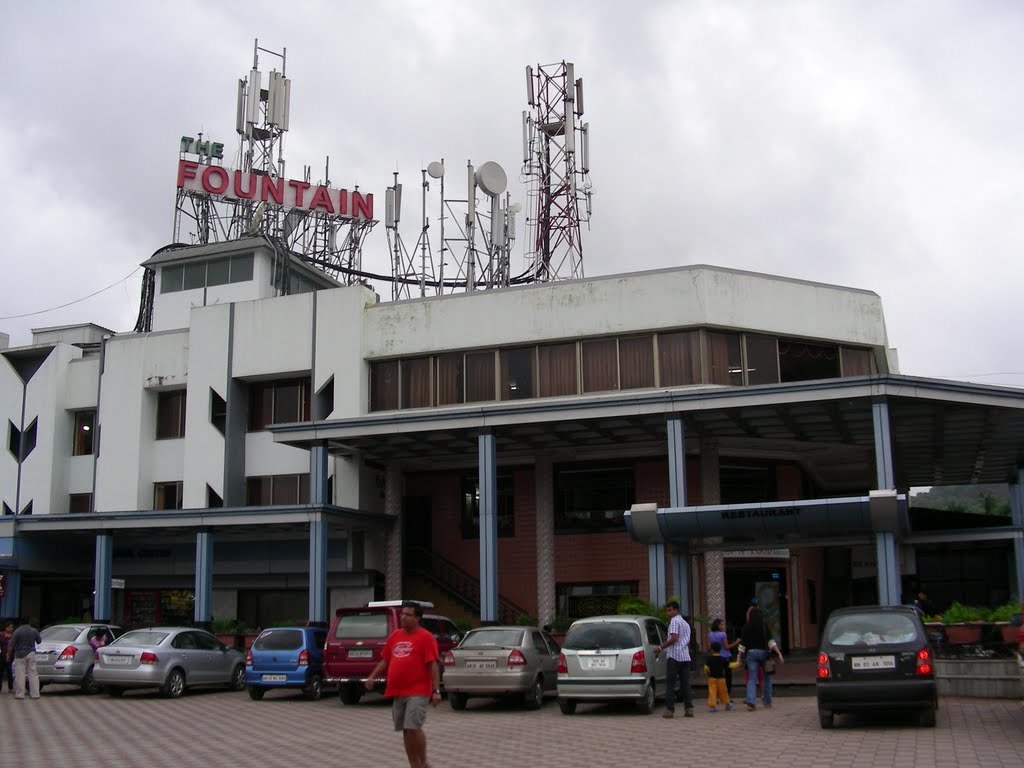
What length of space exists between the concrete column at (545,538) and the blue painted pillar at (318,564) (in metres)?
5.83

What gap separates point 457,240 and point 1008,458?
2014 centimetres

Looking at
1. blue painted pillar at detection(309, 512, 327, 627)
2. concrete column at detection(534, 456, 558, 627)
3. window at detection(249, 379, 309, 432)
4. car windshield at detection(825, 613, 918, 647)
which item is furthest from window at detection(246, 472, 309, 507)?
car windshield at detection(825, 613, 918, 647)

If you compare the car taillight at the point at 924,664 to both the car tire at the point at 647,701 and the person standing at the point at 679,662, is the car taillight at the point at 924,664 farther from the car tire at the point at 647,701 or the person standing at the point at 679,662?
the car tire at the point at 647,701

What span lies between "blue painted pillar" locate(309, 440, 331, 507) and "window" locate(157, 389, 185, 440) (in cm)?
790

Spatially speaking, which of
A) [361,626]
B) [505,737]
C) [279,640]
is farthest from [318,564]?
[505,737]

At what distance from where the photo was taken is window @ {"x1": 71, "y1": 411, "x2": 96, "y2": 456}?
35.5m

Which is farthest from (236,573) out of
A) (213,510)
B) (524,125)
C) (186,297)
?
(524,125)

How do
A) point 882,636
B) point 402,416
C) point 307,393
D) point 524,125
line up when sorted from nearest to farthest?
point 882,636 → point 402,416 → point 307,393 → point 524,125

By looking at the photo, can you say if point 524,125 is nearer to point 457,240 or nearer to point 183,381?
point 457,240

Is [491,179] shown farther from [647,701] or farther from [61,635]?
[647,701]

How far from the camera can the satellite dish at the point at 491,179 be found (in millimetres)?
36719

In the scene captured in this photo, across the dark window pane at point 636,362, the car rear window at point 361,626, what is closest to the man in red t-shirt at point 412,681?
the car rear window at point 361,626

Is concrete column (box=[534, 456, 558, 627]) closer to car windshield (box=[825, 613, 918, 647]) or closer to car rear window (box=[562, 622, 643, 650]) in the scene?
car rear window (box=[562, 622, 643, 650])

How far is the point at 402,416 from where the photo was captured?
1036 inches
